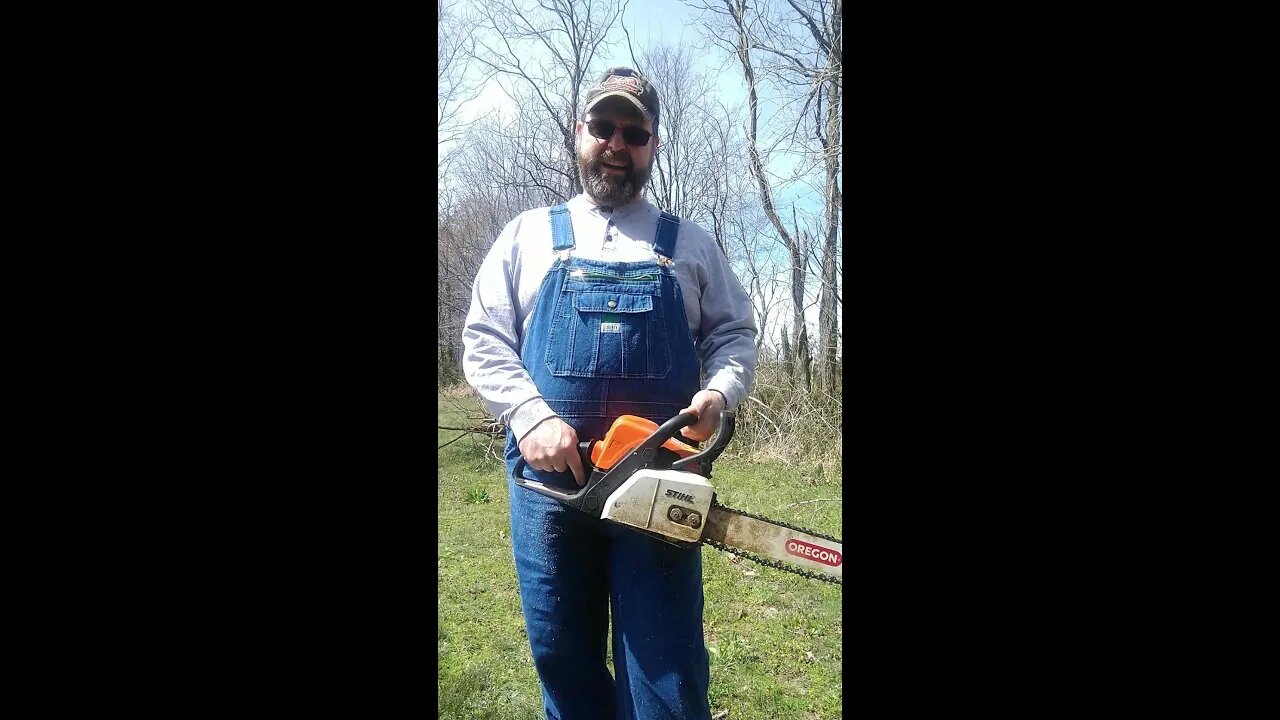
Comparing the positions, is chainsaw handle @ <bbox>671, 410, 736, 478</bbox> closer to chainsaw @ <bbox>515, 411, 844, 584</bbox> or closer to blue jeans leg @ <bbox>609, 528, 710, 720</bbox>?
chainsaw @ <bbox>515, 411, 844, 584</bbox>

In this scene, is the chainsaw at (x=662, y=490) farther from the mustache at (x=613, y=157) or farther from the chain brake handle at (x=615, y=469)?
the mustache at (x=613, y=157)

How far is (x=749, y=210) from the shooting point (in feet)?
7.23

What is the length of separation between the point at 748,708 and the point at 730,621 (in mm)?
218

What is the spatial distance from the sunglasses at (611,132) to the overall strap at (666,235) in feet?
0.62

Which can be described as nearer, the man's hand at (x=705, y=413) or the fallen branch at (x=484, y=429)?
the man's hand at (x=705, y=413)

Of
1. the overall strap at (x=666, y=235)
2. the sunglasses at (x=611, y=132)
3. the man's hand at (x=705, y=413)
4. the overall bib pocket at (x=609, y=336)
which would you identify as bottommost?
the man's hand at (x=705, y=413)

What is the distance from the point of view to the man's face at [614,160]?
6.49 feet

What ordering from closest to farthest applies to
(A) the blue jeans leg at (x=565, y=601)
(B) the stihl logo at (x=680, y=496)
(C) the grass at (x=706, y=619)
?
(B) the stihl logo at (x=680, y=496), (A) the blue jeans leg at (x=565, y=601), (C) the grass at (x=706, y=619)

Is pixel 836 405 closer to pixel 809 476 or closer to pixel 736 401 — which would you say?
pixel 809 476

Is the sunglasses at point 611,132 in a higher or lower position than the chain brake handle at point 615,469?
higher

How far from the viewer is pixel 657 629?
1.93m

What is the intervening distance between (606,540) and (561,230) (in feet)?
2.47

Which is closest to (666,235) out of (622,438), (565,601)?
(622,438)

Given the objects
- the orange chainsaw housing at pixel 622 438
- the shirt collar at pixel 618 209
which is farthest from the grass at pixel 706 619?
the shirt collar at pixel 618 209
